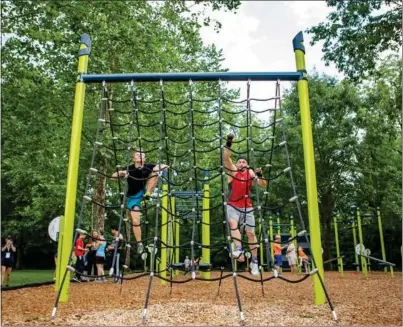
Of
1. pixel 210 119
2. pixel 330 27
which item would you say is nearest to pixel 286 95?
pixel 210 119

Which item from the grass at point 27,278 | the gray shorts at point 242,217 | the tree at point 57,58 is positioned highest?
the tree at point 57,58

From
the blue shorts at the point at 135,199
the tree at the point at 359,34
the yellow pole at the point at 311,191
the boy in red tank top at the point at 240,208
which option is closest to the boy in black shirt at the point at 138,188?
the blue shorts at the point at 135,199

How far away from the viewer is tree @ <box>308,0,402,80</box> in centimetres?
841

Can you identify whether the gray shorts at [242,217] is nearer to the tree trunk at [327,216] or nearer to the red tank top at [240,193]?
the red tank top at [240,193]

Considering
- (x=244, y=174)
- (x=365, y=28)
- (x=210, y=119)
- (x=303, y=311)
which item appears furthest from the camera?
(x=210, y=119)

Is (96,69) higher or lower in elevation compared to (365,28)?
lower

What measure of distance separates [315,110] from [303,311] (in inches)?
645

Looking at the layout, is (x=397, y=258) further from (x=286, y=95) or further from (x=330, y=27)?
(x=330, y=27)

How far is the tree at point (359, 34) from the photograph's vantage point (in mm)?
8406

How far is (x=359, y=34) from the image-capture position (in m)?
8.80

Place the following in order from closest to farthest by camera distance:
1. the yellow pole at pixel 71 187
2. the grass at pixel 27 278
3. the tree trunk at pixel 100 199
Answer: the yellow pole at pixel 71 187 < the tree trunk at pixel 100 199 < the grass at pixel 27 278

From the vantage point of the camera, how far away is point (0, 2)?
6.35 metres

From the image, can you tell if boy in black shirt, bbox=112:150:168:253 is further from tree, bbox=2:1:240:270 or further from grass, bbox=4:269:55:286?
grass, bbox=4:269:55:286

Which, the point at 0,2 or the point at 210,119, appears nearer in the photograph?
the point at 0,2
